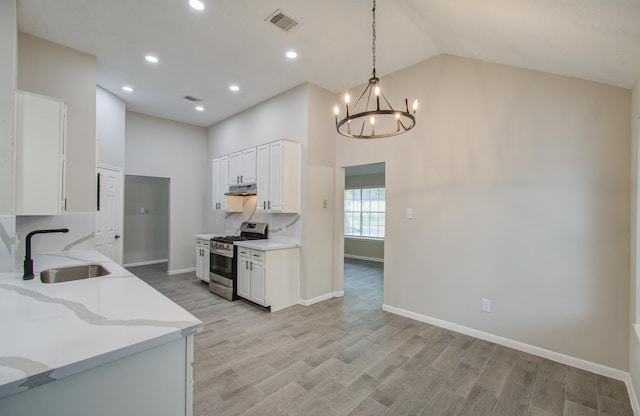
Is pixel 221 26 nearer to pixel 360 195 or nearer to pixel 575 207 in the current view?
pixel 575 207

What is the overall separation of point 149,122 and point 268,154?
326cm

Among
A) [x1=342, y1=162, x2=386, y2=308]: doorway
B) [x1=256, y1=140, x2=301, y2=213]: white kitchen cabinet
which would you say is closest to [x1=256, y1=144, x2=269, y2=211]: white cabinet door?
[x1=256, y1=140, x2=301, y2=213]: white kitchen cabinet

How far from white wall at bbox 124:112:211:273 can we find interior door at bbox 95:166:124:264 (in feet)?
2.90

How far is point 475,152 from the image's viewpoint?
322 cm

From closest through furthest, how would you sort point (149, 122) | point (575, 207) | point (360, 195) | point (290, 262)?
1. point (575, 207)
2. point (290, 262)
3. point (149, 122)
4. point (360, 195)

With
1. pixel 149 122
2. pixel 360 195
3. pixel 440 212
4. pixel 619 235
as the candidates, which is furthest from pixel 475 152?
pixel 149 122

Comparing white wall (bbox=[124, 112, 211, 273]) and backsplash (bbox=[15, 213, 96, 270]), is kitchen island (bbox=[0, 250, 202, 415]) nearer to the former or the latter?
backsplash (bbox=[15, 213, 96, 270])

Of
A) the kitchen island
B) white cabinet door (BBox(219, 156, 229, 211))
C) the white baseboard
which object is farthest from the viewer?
the white baseboard

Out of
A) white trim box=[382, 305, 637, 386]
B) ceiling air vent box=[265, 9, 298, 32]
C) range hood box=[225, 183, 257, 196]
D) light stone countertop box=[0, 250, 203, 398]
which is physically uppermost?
ceiling air vent box=[265, 9, 298, 32]

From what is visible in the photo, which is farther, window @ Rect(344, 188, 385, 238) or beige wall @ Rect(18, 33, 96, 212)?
window @ Rect(344, 188, 385, 238)

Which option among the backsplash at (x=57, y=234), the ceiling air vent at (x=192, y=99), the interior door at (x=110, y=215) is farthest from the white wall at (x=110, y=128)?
the backsplash at (x=57, y=234)

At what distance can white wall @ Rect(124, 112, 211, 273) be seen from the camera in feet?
18.9

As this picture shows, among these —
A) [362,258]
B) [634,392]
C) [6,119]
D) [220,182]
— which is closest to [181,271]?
[220,182]

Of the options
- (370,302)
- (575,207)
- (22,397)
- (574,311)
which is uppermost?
(575,207)
